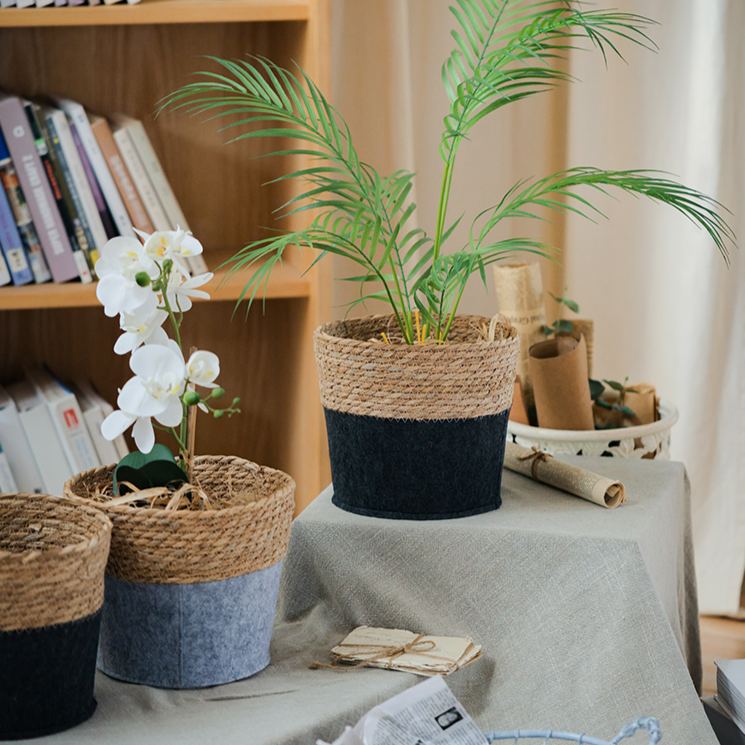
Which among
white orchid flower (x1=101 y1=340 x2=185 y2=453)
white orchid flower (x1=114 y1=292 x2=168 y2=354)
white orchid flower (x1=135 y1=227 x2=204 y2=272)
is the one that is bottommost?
white orchid flower (x1=101 y1=340 x2=185 y2=453)

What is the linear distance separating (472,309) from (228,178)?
0.52 m

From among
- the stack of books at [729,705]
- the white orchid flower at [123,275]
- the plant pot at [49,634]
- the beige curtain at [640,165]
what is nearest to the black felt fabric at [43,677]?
the plant pot at [49,634]

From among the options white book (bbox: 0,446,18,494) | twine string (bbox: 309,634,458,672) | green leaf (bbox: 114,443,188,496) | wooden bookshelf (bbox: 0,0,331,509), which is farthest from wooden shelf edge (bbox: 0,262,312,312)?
twine string (bbox: 309,634,458,672)

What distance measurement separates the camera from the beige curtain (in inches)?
62.0

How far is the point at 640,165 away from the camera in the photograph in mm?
1752

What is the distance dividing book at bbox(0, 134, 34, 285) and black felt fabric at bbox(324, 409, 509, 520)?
0.61 metres

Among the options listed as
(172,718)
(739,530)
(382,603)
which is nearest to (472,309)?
(739,530)

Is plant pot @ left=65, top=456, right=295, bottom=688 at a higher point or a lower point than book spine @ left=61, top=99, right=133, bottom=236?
lower

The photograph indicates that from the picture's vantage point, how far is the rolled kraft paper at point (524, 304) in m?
1.26

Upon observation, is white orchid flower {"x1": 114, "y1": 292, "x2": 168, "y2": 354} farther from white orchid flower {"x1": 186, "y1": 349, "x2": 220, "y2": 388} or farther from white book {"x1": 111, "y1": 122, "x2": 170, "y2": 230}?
white book {"x1": 111, "y1": 122, "x2": 170, "y2": 230}

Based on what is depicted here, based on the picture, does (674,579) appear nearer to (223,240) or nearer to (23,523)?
(23,523)

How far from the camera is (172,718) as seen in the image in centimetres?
72

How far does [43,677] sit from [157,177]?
34.7 inches

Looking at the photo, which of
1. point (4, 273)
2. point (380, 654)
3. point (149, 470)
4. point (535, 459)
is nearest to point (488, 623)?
point (380, 654)
